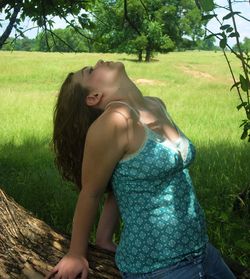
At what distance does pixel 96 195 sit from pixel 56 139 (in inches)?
14.1

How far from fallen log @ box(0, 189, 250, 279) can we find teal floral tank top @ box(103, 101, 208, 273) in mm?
273

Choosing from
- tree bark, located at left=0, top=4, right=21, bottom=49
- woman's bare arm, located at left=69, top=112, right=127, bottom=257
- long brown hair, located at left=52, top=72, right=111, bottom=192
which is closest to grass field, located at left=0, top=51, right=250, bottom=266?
long brown hair, located at left=52, top=72, right=111, bottom=192

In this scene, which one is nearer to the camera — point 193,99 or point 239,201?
point 239,201

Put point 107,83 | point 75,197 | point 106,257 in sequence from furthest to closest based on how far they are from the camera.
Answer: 1. point 75,197
2. point 106,257
3. point 107,83

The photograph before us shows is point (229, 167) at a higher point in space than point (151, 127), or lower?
lower

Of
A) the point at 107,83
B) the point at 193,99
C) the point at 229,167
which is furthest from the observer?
the point at 193,99

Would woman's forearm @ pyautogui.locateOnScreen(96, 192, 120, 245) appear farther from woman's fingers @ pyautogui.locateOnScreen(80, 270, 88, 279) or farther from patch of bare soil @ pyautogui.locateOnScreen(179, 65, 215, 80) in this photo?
patch of bare soil @ pyautogui.locateOnScreen(179, 65, 215, 80)

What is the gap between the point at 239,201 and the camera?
432 cm

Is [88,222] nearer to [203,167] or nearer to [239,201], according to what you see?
[239,201]

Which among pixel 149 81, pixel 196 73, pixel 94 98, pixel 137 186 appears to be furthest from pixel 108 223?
pixel 196 73

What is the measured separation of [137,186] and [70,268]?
39 centimetres

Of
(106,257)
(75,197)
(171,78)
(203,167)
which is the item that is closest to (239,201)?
(75,197)

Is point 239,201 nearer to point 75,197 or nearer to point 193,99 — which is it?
point 75,197

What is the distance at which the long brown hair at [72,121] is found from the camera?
2018mm
